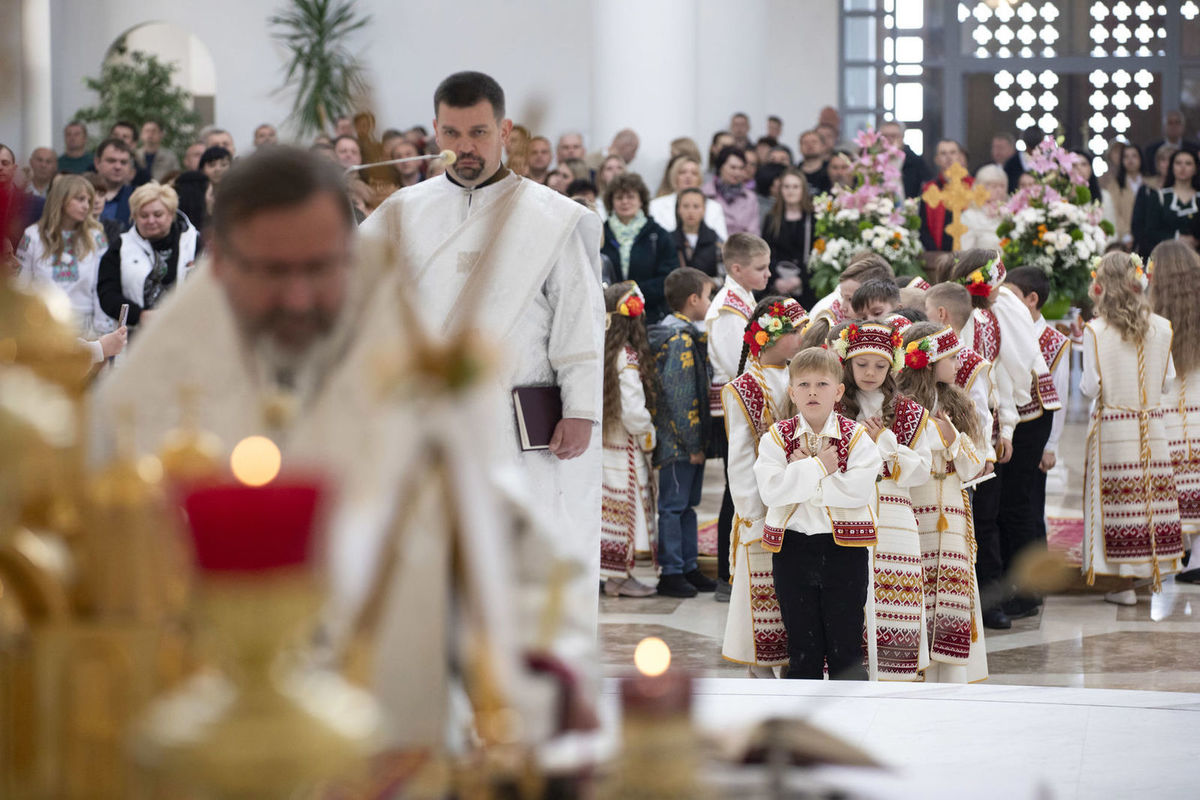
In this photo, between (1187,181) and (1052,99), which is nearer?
(1187,181)

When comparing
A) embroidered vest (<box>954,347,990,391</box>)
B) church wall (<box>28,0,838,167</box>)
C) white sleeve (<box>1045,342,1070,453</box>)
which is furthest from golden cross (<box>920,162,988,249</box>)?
church wall (<box>28,0,838,167</box>)

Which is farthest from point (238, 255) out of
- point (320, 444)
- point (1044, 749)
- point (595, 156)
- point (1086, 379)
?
point (595, 156)

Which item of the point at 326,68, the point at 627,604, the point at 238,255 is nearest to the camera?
the point at 238,255

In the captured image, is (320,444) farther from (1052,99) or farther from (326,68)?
(1052,99)

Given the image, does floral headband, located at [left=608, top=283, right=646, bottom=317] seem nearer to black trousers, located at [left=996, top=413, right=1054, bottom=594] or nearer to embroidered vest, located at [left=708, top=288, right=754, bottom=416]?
embroidered vest, located at [left=708, top=288, right=754, bottom=416]

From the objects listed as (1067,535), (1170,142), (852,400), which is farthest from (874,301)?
(1170,142)

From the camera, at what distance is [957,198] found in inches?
448

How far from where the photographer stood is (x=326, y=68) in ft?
56.2

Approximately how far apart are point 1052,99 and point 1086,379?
11.6 metres

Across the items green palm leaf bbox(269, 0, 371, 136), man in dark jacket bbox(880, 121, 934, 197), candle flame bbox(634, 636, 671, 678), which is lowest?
candle flame bbox(634, 636, 671, 678)

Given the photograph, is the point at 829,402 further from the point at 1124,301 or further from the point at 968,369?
the point at 1124,301

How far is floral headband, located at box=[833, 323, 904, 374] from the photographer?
5148 mm

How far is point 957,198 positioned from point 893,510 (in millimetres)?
6787

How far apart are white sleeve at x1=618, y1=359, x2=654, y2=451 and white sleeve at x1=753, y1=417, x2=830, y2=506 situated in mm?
2036
